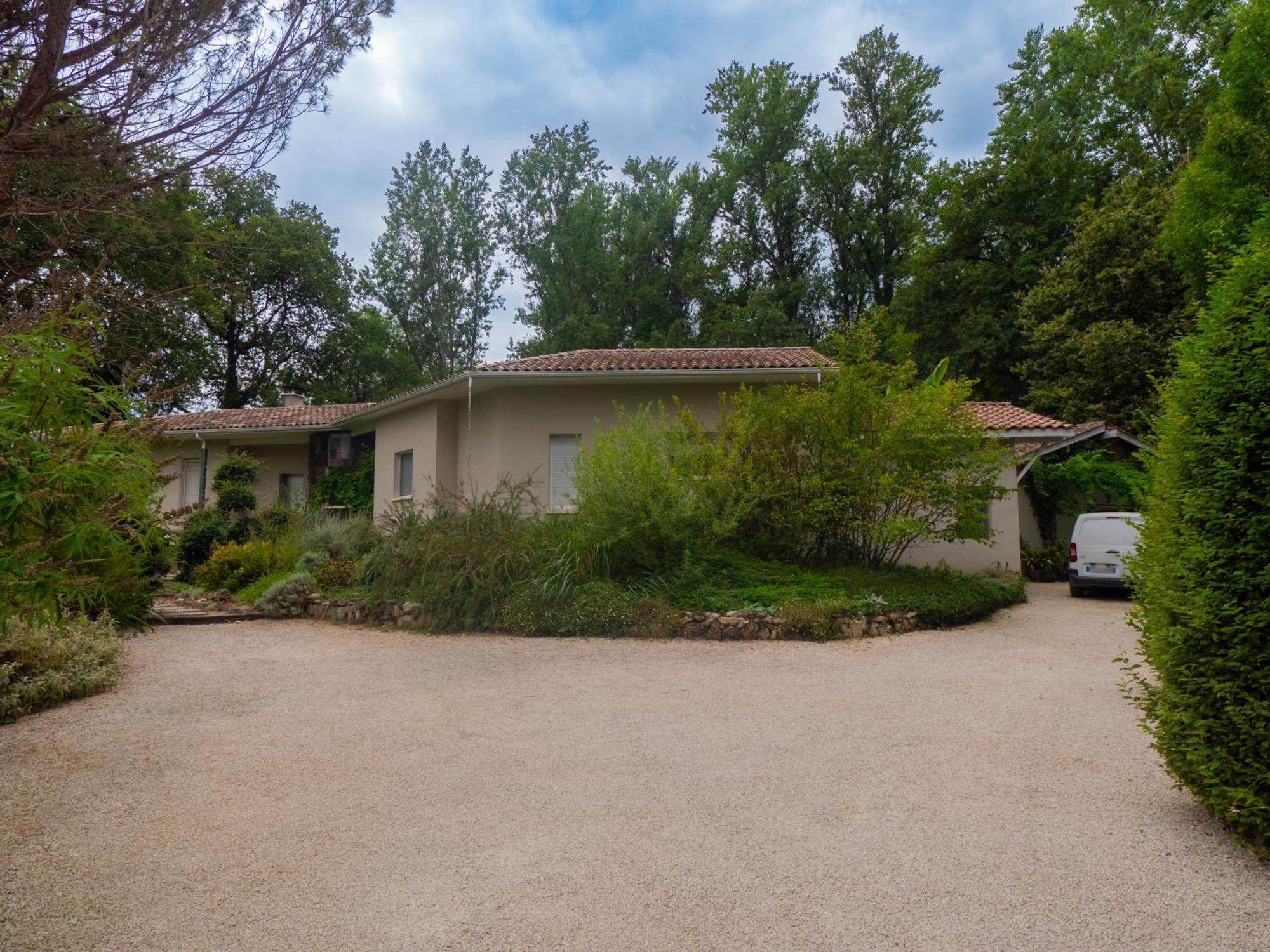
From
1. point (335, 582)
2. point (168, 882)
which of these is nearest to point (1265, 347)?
point (168, 882)

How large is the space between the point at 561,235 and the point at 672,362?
21422mm

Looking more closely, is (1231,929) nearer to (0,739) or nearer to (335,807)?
(335,807)

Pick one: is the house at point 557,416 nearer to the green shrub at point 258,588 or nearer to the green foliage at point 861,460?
the green foliage at point 861,460

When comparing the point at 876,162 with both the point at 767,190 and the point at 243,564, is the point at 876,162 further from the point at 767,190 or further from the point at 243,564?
the point at 243,564

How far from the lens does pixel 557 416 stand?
49.7 ft

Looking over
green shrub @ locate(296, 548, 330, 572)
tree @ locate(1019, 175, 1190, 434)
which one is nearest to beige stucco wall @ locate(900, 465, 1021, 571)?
tree @ locate(1019, 175, 1190, 434)

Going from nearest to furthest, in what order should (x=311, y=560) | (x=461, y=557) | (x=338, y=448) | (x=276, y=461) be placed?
(x=461, y=557) < (x=311, y=560) < (x=338, y=448) < (x=276, y=461)

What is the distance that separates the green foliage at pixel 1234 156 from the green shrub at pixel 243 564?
1952cm

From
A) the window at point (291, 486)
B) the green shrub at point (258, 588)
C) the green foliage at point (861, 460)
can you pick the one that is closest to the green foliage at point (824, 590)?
the green foliage at point (861, 460)

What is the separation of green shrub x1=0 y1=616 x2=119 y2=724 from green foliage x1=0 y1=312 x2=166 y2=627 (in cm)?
392

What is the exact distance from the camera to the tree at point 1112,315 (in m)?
20.3

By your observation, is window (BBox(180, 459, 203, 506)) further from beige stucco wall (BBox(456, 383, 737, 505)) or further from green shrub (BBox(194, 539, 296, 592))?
beige stucco wall (BBox(456, 383, 737, 505))

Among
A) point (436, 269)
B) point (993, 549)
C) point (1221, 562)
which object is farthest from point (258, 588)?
point (436, 269)

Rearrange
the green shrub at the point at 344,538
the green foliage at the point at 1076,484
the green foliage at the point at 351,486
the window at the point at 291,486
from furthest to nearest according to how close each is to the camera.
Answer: the window at the point at 291,486
the green foliage at the point at 351,486
the green foliage at the point at 1076,484
the green shrub at the point at 344,538
